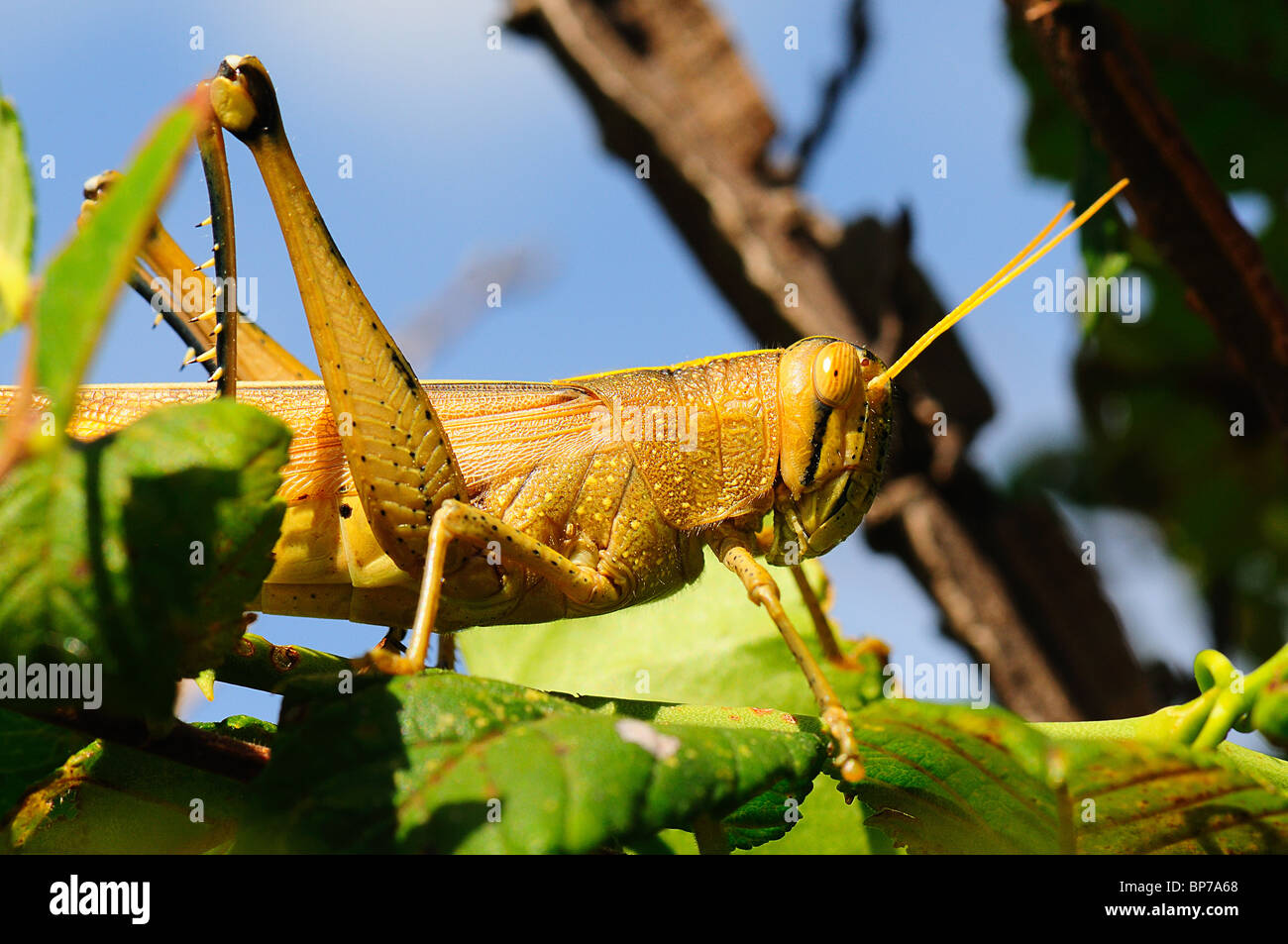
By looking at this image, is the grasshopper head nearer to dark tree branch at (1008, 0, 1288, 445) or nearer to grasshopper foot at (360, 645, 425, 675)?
dark tree branch at (1008, 0, 1288, 445)

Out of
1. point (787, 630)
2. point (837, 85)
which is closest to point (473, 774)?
point (787, 630)

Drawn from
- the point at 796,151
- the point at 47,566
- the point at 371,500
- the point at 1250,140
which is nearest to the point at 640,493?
the point at 371,500

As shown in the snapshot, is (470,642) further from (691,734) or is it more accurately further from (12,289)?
(12,289)

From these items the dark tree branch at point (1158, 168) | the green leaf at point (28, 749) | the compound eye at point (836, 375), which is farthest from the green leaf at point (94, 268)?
the dark tree branch at point (1158, 168)

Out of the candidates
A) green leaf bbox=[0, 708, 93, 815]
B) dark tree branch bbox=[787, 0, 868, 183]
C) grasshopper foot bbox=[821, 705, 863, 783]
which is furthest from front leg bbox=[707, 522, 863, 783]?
dark tree branch bbox=[787, 0, 868, 183]

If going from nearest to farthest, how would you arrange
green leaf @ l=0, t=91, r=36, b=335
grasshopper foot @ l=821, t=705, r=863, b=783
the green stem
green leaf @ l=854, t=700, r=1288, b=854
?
1. green leaf @ l=0, t=91, r=36, b=335
2. green leaf @ l=854, t=700, r=1288, b=854
3. the green stem
4. grasshopper foot @ l=821, t=705, r=863, b=783

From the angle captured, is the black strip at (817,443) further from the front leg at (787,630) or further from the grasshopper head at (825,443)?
the front leg at (787,630)
